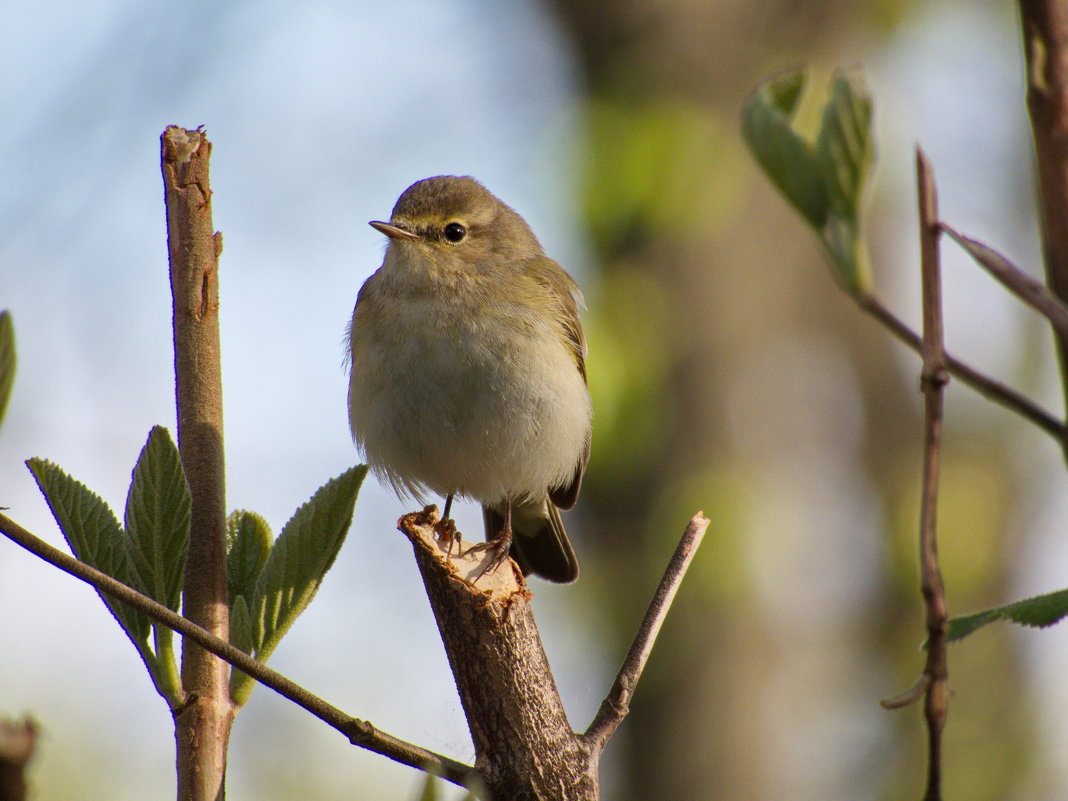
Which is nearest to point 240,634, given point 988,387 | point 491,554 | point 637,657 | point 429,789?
point 429,789

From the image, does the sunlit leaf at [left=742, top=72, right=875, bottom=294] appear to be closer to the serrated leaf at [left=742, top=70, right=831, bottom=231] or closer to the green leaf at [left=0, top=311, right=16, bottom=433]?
the serrated leaf at [left=742, top=70, right=831, bottom=231]

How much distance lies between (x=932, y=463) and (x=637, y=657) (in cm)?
125

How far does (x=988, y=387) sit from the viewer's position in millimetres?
689

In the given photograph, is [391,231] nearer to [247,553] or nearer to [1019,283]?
[247,553]

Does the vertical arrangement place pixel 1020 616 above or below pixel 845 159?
below

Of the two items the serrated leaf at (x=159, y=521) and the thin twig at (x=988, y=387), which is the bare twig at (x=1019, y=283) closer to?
the thin twig at (x=988, y=387)

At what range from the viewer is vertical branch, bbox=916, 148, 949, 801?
68cm

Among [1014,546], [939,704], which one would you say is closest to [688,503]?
[1014,546]

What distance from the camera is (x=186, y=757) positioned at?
1.28m

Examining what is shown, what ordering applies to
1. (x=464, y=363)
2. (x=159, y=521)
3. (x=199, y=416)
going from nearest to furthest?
(x=159, y=521) → (x=199, y=416) → (x=464, y=363)

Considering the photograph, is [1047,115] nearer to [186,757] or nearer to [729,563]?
[186,757]

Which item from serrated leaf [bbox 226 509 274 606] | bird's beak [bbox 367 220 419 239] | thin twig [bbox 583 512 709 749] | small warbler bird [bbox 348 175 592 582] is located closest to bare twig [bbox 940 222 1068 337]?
serrated leaf [bbox 226 509 274 606]

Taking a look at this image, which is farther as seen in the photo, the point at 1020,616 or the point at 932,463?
the point at 1020,616

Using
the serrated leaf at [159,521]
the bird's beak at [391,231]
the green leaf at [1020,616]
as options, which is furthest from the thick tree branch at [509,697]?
the bird's beak at [391,231]
